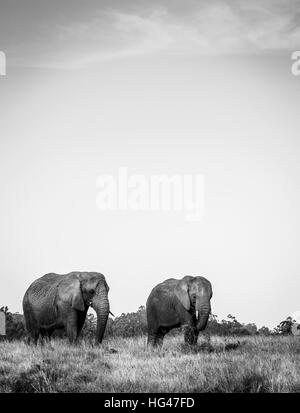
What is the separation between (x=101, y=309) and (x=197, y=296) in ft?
10.0

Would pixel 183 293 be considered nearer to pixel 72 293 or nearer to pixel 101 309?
pixel 101 309

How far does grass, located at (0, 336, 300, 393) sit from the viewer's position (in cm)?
1141

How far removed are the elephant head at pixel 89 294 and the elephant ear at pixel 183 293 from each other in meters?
2.49

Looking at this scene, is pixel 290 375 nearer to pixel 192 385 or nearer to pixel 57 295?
pixel 192 385

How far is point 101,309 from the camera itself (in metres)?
18.3

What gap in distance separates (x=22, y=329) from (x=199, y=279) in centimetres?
965

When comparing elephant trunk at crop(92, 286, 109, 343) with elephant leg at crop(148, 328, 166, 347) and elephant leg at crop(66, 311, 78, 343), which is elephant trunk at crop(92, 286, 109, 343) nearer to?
elephant leg at crop(66, 311, 78, 343)

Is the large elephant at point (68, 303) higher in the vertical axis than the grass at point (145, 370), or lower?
higher

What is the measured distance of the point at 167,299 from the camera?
68.9 ft

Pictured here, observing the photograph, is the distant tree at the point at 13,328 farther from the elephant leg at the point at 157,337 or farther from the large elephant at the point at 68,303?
the elephant leg at the point at 157,337

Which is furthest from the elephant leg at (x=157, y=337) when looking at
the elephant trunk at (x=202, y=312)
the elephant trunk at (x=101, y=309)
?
the elephant trunk at (x=101, y=309)

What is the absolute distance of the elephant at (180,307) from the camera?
1897 centimetres

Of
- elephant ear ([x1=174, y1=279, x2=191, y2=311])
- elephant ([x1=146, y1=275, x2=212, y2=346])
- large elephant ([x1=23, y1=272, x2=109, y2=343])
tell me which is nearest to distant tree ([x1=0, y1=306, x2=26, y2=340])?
large elephant ([x1=23, y1=272, x2=109, y2=343])
